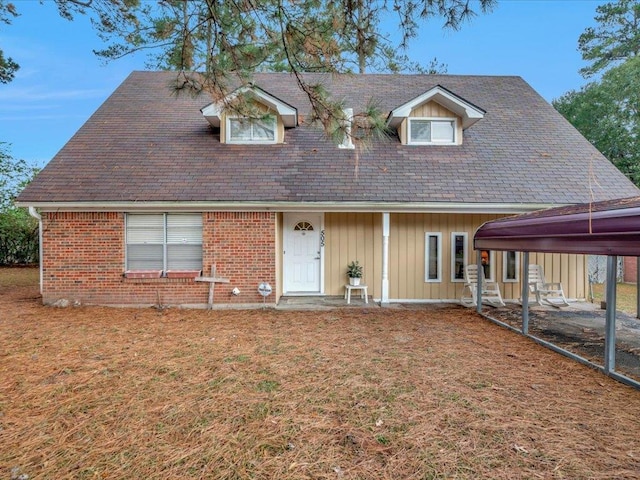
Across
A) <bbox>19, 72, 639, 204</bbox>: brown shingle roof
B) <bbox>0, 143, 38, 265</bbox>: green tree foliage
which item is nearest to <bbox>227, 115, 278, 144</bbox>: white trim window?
<bbox>19, 72, 639, 204</bbox>: brown shingle roof

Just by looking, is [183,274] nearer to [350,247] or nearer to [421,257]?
[350,247]

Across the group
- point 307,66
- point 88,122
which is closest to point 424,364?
point 307,66

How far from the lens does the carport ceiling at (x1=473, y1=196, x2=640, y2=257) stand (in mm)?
3660

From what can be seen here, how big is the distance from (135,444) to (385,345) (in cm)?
357

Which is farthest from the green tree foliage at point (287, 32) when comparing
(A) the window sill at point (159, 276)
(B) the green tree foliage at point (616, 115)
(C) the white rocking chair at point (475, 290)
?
(B) the green tree foliage at point (616, 115)

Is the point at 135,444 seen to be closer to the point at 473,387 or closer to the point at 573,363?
the point at 473,387

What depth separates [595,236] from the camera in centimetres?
404

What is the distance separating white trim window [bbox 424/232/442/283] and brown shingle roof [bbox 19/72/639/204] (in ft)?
4.32

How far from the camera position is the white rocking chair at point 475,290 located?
8.08m

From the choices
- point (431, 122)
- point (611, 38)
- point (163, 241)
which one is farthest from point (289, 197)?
point (611, 38)

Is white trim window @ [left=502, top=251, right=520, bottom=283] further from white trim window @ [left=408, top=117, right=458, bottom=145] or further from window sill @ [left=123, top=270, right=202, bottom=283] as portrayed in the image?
window sill @ [left=123, top=270, right=202, bottom=283]

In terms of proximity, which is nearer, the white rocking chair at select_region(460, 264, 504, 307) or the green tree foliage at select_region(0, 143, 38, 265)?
the white rocking chair at select_region(460, 264, 504, 307)

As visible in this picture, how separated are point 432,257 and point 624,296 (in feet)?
21.5

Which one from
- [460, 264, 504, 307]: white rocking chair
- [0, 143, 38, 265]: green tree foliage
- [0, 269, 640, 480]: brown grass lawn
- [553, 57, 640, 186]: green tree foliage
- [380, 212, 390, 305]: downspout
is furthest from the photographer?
[553, 57, 640, 186]: green tree foliage
